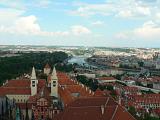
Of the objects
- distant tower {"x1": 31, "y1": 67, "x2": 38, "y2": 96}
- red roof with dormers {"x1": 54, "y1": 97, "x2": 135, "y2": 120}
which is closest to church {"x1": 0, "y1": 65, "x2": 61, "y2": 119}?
distant tower {"x1": 31, "y1": 67, "x2": 38, "y2": 96}

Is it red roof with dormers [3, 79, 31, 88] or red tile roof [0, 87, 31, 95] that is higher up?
red roof with dormers [3, 79, 31, 88]

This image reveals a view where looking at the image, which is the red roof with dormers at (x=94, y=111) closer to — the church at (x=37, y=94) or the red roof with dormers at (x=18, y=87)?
the church at (x=37, y=94)

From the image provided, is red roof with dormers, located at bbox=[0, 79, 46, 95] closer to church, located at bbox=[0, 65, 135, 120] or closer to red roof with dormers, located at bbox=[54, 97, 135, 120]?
church, located at bbox=[0, 65, 135, 120]

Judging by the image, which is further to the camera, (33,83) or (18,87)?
(18,87)

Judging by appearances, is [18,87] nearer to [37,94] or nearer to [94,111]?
[37,94]

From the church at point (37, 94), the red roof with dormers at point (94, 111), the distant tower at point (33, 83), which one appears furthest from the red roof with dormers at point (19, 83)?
the red roof with dormers at point (94, 111)

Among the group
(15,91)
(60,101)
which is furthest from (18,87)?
(60,101)

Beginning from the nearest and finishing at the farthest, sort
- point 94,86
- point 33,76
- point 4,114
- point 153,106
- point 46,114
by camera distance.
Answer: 1. point 4,114
2. point 46,114
3. point 33,76
4. point 153,106
5. point 94,86

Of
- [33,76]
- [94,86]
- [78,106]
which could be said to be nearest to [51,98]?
[33,76]

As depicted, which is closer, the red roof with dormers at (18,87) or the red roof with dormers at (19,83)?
the red roof with dormers at (18,87)

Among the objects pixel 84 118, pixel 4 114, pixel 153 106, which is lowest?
pixel 153 106

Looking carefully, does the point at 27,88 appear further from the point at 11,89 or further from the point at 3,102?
the point at 3,102
